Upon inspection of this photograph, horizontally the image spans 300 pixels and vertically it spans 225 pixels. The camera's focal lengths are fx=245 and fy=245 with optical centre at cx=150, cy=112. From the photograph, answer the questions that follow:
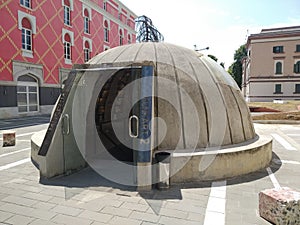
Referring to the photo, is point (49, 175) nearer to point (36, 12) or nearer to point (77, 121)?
point (77, 121)

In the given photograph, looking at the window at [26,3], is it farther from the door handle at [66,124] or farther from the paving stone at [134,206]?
the paving stone at [134,206]

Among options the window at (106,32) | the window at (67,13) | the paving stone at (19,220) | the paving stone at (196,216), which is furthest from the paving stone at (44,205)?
the window at (106,32)

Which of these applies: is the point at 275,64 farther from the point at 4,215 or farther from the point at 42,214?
the point at 4,215

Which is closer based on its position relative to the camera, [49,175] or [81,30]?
[49,175]

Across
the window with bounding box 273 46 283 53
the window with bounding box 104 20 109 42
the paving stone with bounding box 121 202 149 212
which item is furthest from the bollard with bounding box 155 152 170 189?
the window with bounding box 273 46 283 53

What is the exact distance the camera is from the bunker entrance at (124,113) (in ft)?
18.9

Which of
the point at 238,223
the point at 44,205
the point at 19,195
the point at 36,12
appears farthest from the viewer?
the point at 36,12

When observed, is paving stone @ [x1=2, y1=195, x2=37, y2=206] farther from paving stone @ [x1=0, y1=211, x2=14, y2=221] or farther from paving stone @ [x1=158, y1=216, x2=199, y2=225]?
paving stone @ [x1=158, y1=216, x2=199, y2=225]

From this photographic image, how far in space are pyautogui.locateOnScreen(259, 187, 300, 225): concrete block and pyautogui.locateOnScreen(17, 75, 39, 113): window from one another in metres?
22.3

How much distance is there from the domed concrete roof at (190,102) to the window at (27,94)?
16649 millimetres

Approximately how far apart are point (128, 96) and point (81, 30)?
75.7 ft

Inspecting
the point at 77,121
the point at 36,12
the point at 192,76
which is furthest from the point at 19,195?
the point at 36,12

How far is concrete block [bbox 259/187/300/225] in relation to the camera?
4121 mm

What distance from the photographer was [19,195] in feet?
17.9
